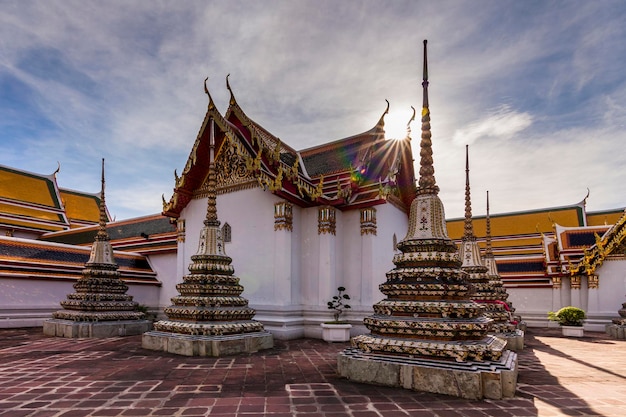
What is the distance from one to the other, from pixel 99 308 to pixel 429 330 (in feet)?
30.1

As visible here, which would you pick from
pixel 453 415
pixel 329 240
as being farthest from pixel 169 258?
pixel 453 415

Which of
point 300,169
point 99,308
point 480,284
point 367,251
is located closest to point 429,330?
point 480,284

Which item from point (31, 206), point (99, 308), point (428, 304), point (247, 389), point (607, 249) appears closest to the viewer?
point (247, 389)

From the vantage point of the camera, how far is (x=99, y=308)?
34.9 feet

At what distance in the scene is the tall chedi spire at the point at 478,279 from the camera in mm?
9266

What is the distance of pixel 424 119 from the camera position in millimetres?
6391

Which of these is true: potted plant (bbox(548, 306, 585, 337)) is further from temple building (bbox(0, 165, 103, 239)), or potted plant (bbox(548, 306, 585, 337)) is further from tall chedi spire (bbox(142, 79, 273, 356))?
temple building (bbox(0, 165, 103, 239))

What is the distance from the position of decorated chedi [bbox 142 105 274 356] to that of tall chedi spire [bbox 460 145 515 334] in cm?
513

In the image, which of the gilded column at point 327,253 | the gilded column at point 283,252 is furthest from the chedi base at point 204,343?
the gilded column at point 327,253

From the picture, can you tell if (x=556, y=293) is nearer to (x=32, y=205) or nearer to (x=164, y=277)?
(x=164, y=277)

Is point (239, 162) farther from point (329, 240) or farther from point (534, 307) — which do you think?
point (534, 307)

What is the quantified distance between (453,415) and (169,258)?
47.4 ft

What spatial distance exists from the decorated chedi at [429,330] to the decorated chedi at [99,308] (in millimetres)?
7624

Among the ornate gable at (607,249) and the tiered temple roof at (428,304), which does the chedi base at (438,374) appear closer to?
the tiered temple roof at (428,304)
